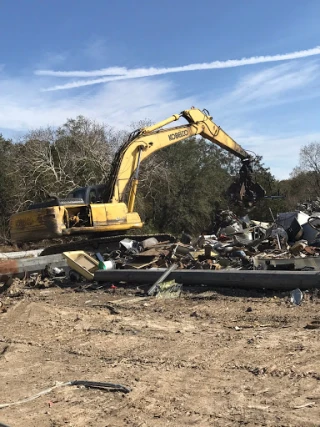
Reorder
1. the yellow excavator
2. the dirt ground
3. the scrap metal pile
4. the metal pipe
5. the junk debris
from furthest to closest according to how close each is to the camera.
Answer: the yellow excavator
the scrap metal pile
the junk debris
the metal pipe
the dirt ground

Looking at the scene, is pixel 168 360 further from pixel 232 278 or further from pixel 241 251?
pixel 241 251

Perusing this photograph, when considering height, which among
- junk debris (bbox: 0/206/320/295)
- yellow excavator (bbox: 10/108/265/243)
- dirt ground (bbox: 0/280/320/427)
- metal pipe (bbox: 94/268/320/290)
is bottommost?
dirt ground (bbox: 0/280/320/427)

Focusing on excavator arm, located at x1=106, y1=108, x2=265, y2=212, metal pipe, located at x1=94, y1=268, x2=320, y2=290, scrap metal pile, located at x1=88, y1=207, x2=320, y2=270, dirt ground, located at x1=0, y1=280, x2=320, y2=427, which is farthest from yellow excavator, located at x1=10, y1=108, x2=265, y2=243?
dirt ground, located at x1=0, y1=280, x2=320, y2=427

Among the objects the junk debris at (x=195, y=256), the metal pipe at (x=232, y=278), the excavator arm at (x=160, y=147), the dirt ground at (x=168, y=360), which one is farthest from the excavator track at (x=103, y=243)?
the dirt ground at (x=168, y=360)

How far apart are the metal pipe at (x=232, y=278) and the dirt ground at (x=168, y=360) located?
0.68ft

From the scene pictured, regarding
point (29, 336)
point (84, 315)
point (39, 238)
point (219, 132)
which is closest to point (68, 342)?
point (29, 336)

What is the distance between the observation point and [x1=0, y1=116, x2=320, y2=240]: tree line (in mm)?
28562

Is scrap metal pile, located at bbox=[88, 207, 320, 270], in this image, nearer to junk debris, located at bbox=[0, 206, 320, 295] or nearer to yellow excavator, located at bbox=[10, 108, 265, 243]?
junk debris, located at bbox=[0, 206, 320, 295]

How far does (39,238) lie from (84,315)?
17.9ft

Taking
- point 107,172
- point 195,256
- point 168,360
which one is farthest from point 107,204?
point 107,172

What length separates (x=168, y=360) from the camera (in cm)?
444

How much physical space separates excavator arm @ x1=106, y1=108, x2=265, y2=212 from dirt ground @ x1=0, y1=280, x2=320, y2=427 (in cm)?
590

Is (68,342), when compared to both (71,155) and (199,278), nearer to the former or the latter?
(199,278)

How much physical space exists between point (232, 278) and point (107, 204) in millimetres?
5616
